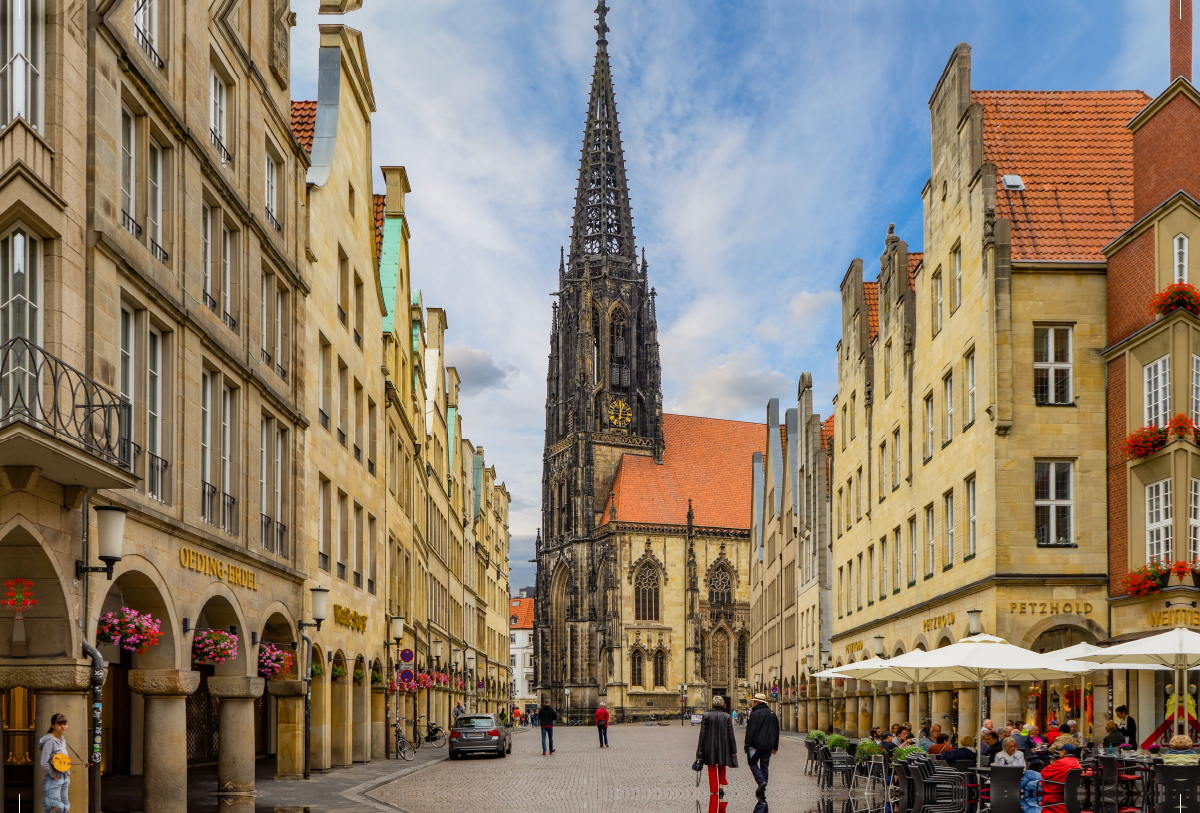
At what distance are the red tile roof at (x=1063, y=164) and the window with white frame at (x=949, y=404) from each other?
4.15 m

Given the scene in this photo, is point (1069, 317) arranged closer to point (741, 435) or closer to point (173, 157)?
point (173, 157)

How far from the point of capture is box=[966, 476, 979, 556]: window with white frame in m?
28.2

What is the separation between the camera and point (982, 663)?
19.4m

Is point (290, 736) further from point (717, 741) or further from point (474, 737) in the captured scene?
point (474, 737)

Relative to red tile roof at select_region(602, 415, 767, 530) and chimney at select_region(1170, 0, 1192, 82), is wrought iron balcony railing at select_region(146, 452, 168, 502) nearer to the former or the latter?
chimney at select_region(1170, 0, 1192, 82)

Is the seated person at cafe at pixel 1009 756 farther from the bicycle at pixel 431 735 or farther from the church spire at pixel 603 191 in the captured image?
the church spire at pixel 603 191

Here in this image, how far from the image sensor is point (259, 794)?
2162 centimetres

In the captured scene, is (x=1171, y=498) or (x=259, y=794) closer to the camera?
(x=259, y=794)

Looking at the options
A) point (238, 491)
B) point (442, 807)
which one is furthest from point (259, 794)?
point (238, 491)

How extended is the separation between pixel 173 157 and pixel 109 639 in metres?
6.42

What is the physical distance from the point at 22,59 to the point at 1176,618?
64.7 ft

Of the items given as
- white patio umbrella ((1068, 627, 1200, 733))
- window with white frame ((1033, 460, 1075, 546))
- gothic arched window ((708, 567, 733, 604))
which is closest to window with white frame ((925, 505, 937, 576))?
window with white frame ((1033, 460, 1075, 546))

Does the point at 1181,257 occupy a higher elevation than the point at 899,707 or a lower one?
higher

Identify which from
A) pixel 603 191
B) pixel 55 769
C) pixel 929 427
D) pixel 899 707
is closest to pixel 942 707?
pixel 899 707
